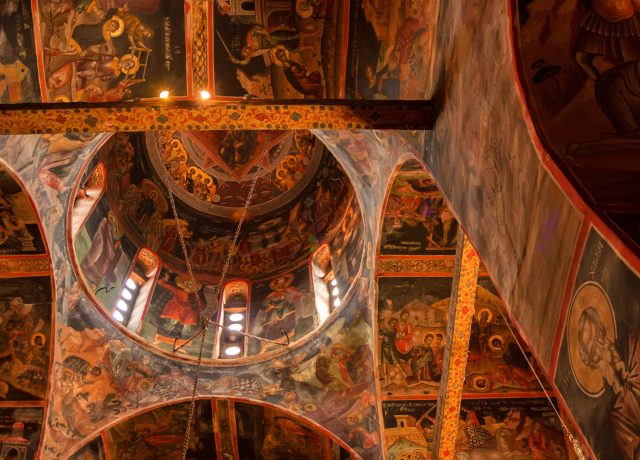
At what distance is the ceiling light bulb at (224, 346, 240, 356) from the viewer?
14.1m

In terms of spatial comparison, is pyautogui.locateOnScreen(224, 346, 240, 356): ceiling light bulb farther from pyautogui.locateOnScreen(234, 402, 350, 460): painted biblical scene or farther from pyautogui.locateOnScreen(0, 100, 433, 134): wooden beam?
pyautogui.locateOnScreen(0, 100, 433, 134): wooden beam

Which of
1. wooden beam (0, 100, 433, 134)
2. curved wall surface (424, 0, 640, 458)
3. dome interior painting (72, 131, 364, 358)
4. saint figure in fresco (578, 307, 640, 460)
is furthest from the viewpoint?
dome interior painting (72, 131, 364, 358)

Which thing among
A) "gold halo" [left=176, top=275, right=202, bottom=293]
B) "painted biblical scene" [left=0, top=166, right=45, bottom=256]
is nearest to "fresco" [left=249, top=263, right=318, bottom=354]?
"gold halo" [left=176, top=275, right=202, bottom=293]

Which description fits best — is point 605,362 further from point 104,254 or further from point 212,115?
point 104,254

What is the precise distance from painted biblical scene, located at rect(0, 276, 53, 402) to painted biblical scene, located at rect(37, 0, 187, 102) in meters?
4.11

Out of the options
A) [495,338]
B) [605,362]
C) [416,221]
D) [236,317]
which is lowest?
[236,317]

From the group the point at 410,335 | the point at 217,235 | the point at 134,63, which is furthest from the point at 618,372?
the point at 217,235

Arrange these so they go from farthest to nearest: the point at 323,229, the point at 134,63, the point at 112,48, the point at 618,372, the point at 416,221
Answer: the point at 323,229
the point at 416,221
the point at 134,63
the point at 112,48
the point at 618,372

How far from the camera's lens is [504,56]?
5.52 metres

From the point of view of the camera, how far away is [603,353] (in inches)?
164

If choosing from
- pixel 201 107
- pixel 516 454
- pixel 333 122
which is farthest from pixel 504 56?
pixel 516 454

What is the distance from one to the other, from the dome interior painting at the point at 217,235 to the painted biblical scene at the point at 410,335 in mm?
1239

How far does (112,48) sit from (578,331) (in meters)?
Result: 7.60

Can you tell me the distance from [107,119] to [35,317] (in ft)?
19.3
